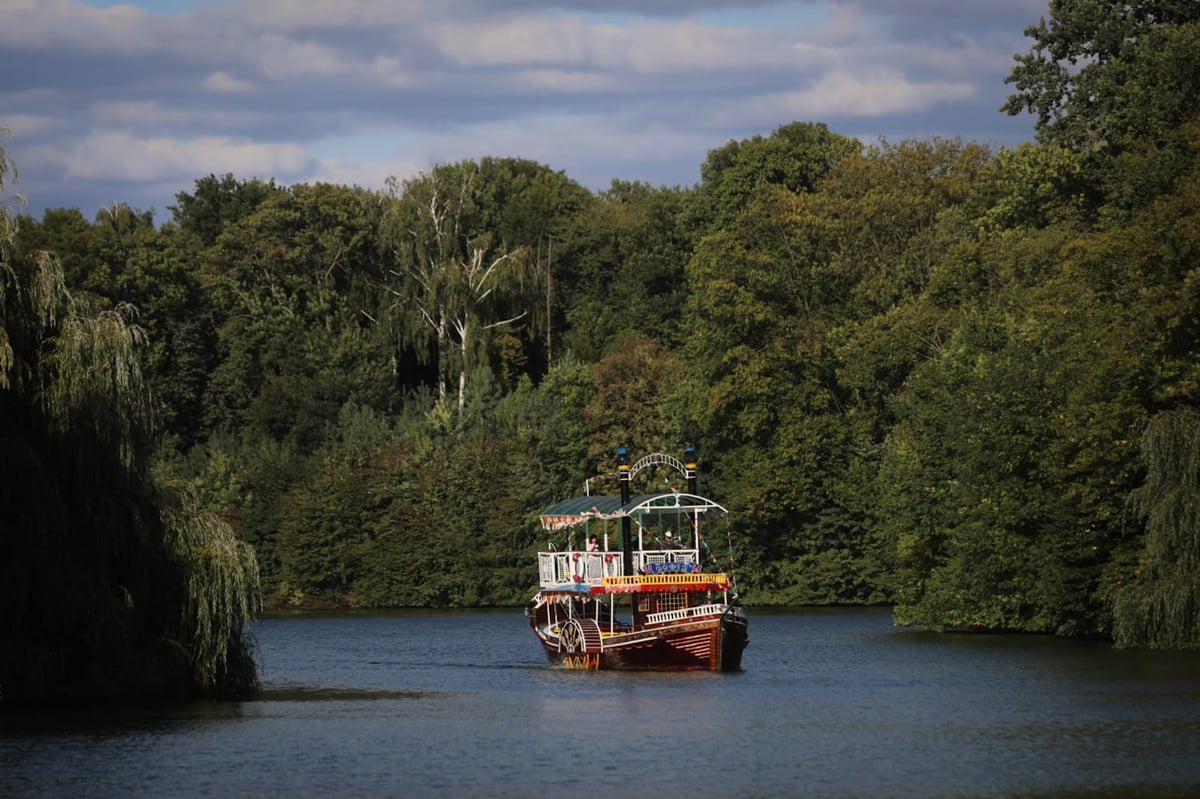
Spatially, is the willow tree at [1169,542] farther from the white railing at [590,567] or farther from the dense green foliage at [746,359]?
the white railing at [590,567]

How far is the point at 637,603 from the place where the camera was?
188 ft

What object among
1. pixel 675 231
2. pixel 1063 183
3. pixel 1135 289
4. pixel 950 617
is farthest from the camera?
pixel 675 231

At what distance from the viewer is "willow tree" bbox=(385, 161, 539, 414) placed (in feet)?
355

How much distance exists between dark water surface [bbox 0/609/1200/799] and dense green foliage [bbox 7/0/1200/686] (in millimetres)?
3671

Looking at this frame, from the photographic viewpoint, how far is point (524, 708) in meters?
46.2

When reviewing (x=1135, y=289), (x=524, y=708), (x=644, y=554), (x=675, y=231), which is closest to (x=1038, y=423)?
(x=1135, y=289)

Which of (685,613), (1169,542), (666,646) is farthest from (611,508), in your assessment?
(1169,542)

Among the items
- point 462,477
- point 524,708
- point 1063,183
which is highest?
point 1063,183

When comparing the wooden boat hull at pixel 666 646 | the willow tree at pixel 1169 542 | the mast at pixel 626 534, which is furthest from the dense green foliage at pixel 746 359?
the mast at pixel 626 534

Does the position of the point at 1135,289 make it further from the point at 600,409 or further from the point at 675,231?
the point at 675,231

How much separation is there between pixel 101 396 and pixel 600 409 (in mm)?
59711

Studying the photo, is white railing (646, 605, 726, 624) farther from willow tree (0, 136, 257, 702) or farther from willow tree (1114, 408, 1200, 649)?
willow tree (0, 136, 257, 702)

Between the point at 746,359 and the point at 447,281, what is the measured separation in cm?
2419

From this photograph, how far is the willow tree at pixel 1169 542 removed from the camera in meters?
51.7
